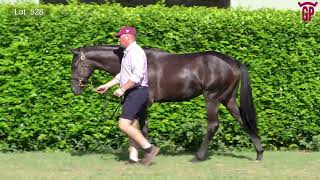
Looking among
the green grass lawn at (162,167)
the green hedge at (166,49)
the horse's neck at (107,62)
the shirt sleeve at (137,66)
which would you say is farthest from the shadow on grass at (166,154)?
the shirt sleeve at (137,66)

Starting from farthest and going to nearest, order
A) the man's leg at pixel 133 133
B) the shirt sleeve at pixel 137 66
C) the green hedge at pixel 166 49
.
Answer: the green hedge at pixel 166 49 → the man's leg at pixel 133 133 → the shirt sleeve at pixel 137 66

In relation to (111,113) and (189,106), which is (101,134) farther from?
(189,106)

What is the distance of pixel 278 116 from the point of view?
36.2ft

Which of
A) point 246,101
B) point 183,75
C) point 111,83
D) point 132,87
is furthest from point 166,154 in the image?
point 132,87

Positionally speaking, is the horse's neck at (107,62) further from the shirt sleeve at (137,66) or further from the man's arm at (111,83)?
the shirt sleeve at (137,66)

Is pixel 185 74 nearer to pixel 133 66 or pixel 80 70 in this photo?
pixel 133 66

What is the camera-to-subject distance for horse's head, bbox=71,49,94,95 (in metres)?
9.32

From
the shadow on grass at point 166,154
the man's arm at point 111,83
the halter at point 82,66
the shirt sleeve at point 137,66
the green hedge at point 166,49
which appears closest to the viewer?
the shirt sleeve at point 137,66

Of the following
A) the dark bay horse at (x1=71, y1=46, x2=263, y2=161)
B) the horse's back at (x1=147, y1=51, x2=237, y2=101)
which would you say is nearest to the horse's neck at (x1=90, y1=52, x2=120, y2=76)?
the dark bay horse at (x1=71, y1=46, x2=263, y2=161)

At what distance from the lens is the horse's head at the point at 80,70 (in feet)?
30.6

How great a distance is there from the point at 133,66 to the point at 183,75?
1.23m

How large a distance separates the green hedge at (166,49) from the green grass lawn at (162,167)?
61cm

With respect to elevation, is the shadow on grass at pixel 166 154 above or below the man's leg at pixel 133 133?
below

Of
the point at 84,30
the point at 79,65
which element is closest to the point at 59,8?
the point at 84,30
